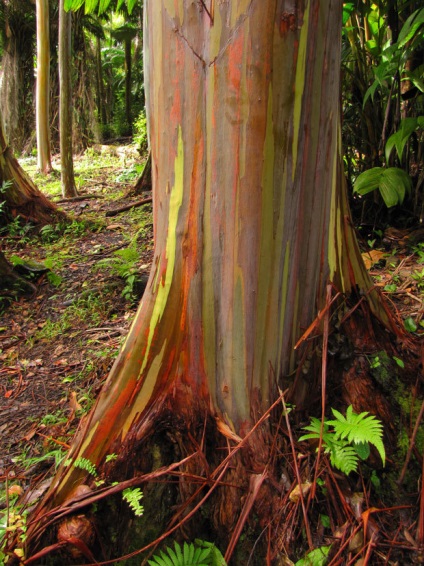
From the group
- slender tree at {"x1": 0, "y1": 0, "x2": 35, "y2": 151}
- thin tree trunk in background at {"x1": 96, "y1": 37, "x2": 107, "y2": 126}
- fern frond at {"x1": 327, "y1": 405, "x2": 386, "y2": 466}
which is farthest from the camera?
thin tree trunk in background at {"x1": 96, "y1": 37, "x2": 107, "y2": 126}

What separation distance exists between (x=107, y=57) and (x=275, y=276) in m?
21.5

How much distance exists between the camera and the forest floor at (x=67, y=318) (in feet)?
7.91

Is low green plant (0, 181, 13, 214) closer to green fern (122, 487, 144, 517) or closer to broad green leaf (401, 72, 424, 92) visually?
broad green leaf (401, 72, 424, 92)

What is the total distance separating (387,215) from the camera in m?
4.00

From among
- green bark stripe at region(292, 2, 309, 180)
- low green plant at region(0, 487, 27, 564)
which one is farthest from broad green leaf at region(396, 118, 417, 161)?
low green plant at region(0, 487, 27, 564)

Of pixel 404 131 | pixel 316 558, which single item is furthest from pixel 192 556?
pixel 404 131

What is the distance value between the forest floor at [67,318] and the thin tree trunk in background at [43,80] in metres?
5.70

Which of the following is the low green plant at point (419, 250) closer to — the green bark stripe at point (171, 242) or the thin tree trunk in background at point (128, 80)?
the green bark stripe at point (171, 242)

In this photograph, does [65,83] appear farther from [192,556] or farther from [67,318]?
[192,556]

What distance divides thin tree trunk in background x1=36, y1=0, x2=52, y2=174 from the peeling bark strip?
32.4ft

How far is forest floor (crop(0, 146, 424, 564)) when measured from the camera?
2.41 m

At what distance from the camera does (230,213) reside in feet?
5.30

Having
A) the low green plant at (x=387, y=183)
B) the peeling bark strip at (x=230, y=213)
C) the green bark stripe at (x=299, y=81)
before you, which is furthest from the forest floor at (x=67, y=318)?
the green bark stripe at (x=299, y=81)

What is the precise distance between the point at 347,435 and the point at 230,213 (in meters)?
0.93
